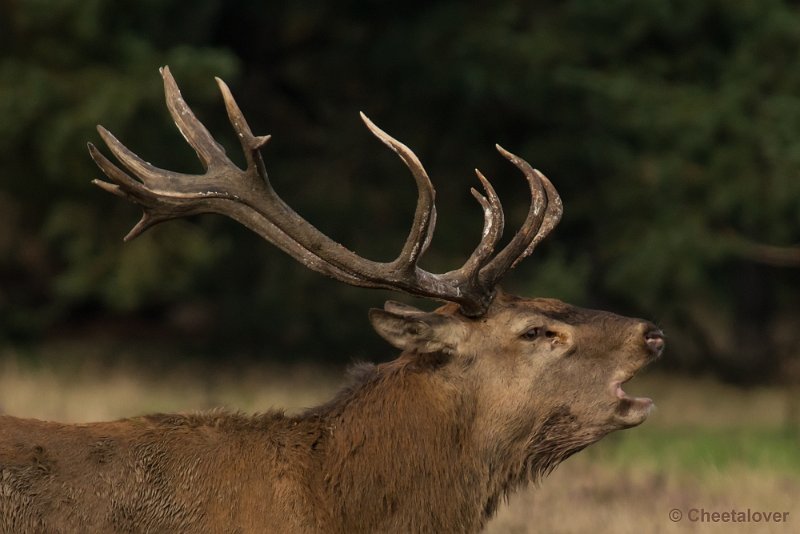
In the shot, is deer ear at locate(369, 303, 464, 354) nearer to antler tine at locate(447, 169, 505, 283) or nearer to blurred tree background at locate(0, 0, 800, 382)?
antler tine at locate(447, 169, 505, 283)

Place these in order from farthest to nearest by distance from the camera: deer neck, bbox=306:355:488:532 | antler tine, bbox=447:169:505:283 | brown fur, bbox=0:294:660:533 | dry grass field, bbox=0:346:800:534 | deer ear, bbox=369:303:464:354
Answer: dry grass field, bbox=0:346:800:534
antler tine, bbox=447:169:505:283
deer ear, bbox=369:303:464:354
deer neck, bbox=306:355:488:532
brown fur, bbox=0:294:660:533

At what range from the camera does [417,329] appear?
564cm

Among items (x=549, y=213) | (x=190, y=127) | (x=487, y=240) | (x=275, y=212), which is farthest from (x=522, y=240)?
(x=190, y=127)

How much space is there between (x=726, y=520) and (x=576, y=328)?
124 inches

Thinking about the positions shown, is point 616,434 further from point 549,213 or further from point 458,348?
point 458,348

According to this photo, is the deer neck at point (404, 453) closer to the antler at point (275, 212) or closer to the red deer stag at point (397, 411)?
the red deer stag at point (397, 411)

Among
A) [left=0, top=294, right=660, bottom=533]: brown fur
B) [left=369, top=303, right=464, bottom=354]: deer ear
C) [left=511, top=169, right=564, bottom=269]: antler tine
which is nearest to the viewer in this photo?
[left=0, top=294, right=660, bottom=533]: brown fur

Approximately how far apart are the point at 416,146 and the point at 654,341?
42.6 ft

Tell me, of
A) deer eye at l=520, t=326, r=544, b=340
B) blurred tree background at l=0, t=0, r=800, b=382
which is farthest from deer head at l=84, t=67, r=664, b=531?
blurred tree background at l=0, t=0, r=800, b=382

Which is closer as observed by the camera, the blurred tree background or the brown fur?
the brown fur

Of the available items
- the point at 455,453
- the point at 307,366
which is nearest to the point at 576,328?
the point at 455,453

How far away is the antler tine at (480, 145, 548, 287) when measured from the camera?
584 centimetres

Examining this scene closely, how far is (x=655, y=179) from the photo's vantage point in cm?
1582

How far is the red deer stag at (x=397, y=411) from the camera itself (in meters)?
5.19
